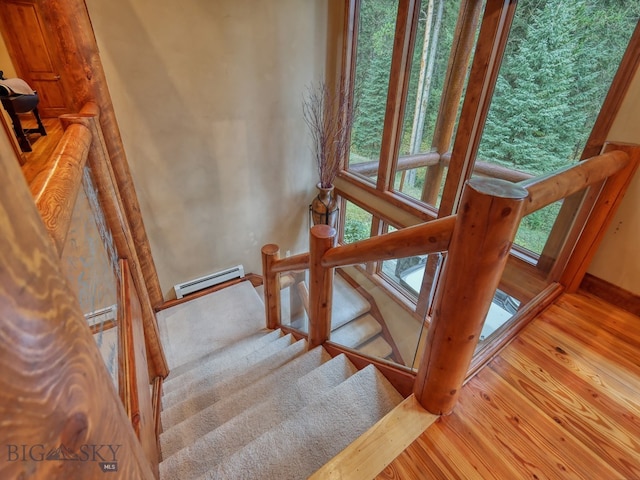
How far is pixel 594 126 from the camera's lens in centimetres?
181

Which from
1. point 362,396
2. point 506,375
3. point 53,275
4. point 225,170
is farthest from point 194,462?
point 225,170

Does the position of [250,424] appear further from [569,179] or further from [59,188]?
[569,179]

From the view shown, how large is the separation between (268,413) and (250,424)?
0.30ft

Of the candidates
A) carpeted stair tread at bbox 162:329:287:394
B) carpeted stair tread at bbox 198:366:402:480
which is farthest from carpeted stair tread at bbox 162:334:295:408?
carpeted stair tread at bbox 198:366:402:480

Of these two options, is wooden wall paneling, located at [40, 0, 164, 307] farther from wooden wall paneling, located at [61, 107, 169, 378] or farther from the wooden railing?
the wooden railing

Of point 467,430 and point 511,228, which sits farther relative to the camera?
point 467,430

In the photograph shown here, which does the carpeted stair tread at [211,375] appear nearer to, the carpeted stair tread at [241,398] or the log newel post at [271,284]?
the carpeted stair tread at [241,398]

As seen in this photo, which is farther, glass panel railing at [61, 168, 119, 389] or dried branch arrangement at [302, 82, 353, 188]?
dried branch arrangement at [302, 82, 353, 188]

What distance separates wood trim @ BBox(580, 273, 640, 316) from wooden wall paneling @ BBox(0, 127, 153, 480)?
7.77ft

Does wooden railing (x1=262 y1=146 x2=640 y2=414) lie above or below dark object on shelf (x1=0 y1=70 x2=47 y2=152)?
below

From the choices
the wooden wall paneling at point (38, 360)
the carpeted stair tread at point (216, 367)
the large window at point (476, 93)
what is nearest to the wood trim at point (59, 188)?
the wooden wall paneling at point (38, 360)

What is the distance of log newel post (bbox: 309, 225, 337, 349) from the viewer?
5.24ft

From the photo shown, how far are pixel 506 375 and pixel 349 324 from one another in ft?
3.20

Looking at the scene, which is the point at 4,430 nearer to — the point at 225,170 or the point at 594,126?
the point at 594,126
